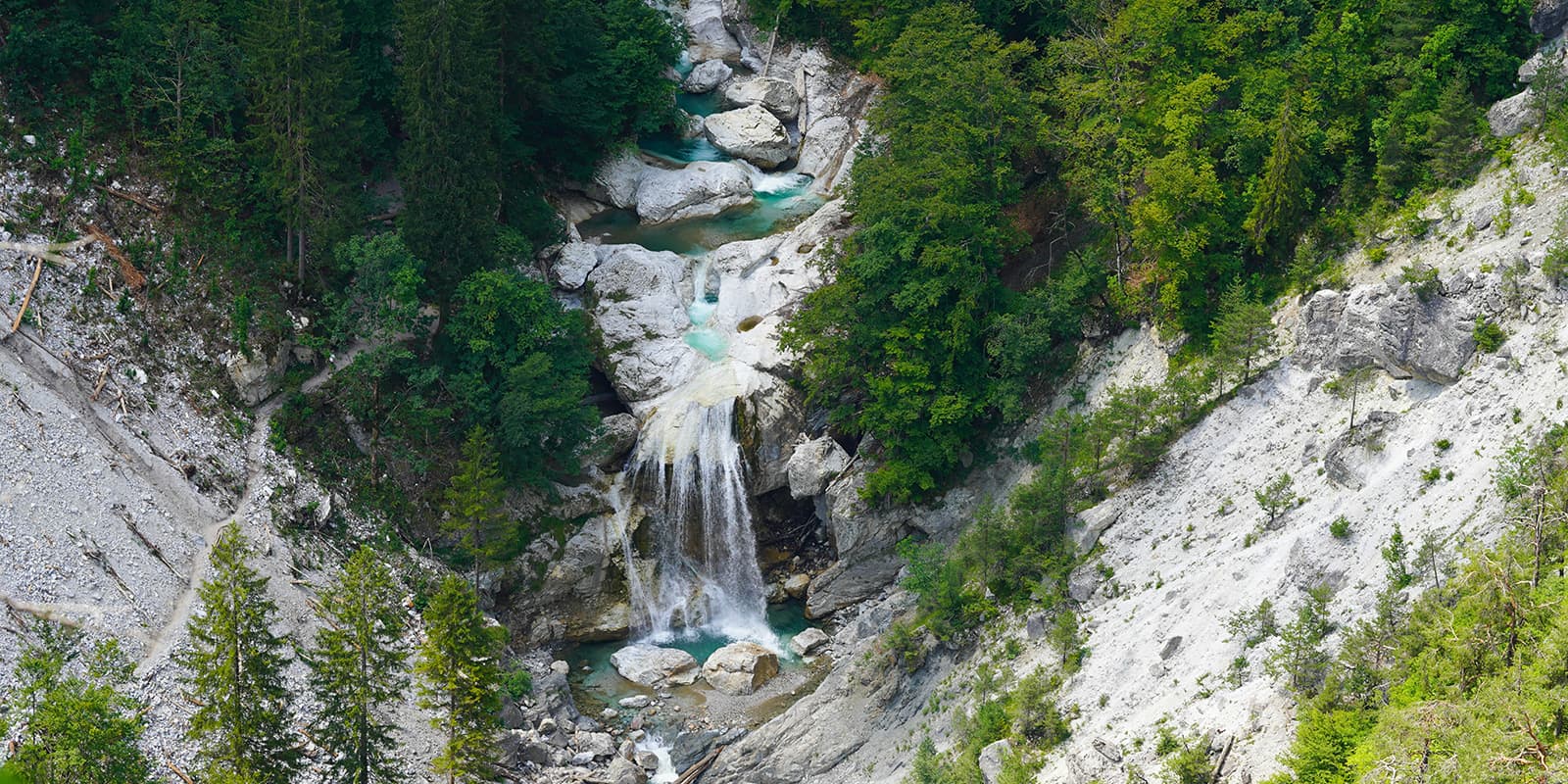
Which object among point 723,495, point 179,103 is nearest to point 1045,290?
point 723,495

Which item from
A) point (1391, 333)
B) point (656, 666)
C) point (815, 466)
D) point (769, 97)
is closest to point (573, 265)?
point (815, 466)

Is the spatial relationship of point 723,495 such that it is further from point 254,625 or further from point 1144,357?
point 254,625

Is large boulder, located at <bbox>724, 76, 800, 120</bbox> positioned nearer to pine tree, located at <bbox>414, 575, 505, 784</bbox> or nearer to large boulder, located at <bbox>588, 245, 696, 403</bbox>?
large boulder, located at <bbox>588, 245, 696, 403</bbox>

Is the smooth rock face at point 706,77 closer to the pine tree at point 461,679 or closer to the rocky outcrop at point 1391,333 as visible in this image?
the rocky outcrop at point 1391,333

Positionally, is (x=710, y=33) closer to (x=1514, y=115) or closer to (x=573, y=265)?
(x=573, y=265)

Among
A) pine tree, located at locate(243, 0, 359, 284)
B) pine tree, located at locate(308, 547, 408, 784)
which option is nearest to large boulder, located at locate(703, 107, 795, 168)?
pine tree, located at locate(243, 0, 359, 284)

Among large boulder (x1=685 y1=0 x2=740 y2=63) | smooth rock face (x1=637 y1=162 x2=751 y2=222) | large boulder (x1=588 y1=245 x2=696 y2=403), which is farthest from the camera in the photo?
large boulder (x1=685 y1=0 x2=740 y2=63)
